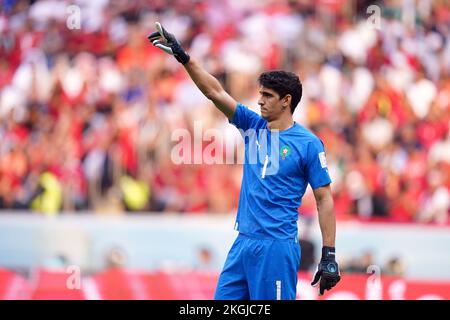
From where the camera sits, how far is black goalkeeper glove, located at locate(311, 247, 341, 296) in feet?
20.9

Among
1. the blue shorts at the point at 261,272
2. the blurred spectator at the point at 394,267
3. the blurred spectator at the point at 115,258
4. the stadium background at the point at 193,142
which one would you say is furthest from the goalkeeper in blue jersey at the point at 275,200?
the blurred spectator at the point at 394,267

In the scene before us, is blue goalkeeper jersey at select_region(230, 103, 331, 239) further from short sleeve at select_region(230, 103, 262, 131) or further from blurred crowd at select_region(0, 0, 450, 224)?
blurred crowd at select_region(0, 0, 450, 224)

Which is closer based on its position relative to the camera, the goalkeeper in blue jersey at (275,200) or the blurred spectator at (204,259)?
the goalkeeper in blue jersey at (275,200)

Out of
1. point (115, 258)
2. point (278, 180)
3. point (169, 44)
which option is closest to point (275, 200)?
point (278, 180)

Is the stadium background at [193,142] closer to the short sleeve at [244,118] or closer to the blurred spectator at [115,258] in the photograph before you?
the blurred spectator at [115,258]

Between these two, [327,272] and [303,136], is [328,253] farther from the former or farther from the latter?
[303,136]

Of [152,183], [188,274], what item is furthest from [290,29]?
[188,274]

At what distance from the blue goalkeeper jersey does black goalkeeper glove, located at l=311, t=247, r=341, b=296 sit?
0.89 ft

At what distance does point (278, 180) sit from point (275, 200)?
0.44ft

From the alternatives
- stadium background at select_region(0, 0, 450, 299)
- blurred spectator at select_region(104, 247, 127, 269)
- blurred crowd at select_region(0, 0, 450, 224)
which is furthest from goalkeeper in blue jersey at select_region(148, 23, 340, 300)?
blurred crowd at select_region(0, 0, 450, 224)

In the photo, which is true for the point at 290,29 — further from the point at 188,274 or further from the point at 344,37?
the point at 188,274

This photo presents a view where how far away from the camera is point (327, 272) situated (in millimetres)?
6367

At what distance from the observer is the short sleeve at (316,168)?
6457 millimetres

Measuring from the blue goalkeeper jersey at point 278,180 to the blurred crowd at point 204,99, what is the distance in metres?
6.39
